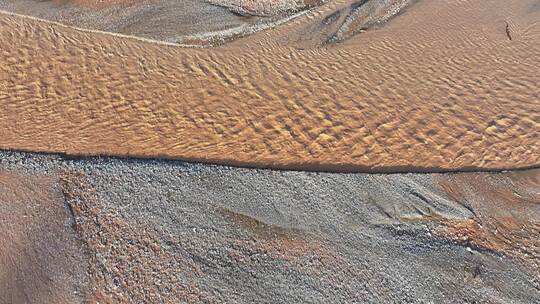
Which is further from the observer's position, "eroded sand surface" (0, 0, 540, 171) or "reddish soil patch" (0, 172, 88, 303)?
"eroded sand surface" (0, 0, 540, 171)

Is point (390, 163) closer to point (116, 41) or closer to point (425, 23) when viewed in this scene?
point (425, 23)

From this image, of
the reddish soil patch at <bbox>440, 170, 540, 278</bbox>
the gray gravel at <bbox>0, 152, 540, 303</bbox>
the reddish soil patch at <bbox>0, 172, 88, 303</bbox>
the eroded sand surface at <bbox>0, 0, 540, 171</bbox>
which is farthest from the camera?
the eroded sand surface at <bbox>0, 0, 540, 171</bbox>

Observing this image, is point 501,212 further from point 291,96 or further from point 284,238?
point 291,96

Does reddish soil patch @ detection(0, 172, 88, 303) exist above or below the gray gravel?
below

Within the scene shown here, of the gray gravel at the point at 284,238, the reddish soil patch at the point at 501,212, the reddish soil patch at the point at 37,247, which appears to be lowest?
the reddish soil patch at the point at 37,247

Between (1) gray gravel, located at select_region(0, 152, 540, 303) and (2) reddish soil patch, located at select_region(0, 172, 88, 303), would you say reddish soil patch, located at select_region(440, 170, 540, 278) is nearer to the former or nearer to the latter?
(1) gray gravel, located at select_region(0, 152, 540, 303)

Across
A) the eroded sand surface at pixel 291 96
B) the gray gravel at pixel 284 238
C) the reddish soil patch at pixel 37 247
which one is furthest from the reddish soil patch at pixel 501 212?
the reddish soil patch at pixel 37 247

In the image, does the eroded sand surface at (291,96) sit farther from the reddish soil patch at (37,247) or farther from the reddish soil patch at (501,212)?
the reddish soil patch at (37,247)

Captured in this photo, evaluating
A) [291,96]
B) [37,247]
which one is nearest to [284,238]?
[37,247]

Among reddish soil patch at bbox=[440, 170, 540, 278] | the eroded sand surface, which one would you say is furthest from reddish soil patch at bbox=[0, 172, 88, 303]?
reddish soil patch at bbox=[440, 170, 540, 278]
